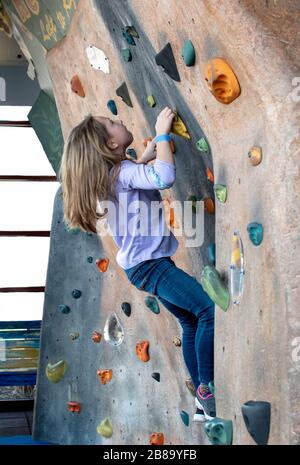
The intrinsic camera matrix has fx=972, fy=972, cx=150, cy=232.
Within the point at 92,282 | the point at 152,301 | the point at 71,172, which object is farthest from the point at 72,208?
the point at 92,282

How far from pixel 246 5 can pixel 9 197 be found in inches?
190

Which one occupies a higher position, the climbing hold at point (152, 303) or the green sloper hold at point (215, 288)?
the climbing hold at point (152, 303)

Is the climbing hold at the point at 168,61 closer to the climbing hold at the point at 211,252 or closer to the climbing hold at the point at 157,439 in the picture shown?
the climbing hold at the point at 211,252

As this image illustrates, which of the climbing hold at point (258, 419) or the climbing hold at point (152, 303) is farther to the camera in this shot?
the climbing hold at point (152, 303)

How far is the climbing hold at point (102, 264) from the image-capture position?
514cm

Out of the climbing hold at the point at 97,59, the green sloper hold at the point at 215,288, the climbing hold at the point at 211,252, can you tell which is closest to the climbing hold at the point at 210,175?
the climbing hold at the point at 211,252

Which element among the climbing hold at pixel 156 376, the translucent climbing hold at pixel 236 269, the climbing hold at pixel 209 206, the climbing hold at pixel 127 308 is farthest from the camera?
the climbing hold at pixel 127 308

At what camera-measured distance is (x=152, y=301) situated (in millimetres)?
4168

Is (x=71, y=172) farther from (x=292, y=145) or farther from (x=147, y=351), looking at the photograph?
(x=147, y=351)

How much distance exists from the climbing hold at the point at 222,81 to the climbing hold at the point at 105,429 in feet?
9.22

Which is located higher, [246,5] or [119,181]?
[246,5]

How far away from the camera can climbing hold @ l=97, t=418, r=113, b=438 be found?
505 cm

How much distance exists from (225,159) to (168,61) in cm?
40

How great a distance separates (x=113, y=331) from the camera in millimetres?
4992
